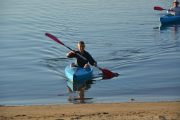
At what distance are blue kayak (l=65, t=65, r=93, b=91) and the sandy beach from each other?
10.6ft

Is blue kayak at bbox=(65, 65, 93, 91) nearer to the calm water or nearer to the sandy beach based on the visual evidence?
the calm water

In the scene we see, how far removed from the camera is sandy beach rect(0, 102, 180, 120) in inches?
356

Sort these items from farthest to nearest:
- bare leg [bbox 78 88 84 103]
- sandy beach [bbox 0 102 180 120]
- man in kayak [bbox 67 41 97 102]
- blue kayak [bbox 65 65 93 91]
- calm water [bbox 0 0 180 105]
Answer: man in kayak [bbox 67 41 97 102] → blue kayak [bbox 65 65 93 91] → calm water [bbox 0 0 180 105] → bare leg [bbox 78 88 84 103] → sandy beach [bbox 0 102 180 120]

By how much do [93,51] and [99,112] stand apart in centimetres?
1035

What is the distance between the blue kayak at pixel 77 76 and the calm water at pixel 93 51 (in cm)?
25

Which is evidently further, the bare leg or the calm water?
the calm water

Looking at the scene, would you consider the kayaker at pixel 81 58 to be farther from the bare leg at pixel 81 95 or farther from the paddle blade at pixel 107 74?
the bare leg at pixel 81 95

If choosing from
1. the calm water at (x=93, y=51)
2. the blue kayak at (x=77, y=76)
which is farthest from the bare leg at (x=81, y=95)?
the blue kayak at (x=77, y=76)

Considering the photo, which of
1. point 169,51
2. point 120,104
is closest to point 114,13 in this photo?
point 169,51

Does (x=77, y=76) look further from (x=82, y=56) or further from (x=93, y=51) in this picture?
(x=93, y=51)

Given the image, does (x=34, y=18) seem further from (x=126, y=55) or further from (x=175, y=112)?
(x=175, y=112)

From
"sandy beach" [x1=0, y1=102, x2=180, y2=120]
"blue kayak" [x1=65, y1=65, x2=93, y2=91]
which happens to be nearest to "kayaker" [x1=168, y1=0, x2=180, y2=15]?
"blue kayak" [x1=65, y1=65, x2=93, y2=91]

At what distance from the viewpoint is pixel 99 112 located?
990 centimetres

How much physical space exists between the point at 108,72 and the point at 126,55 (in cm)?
383
